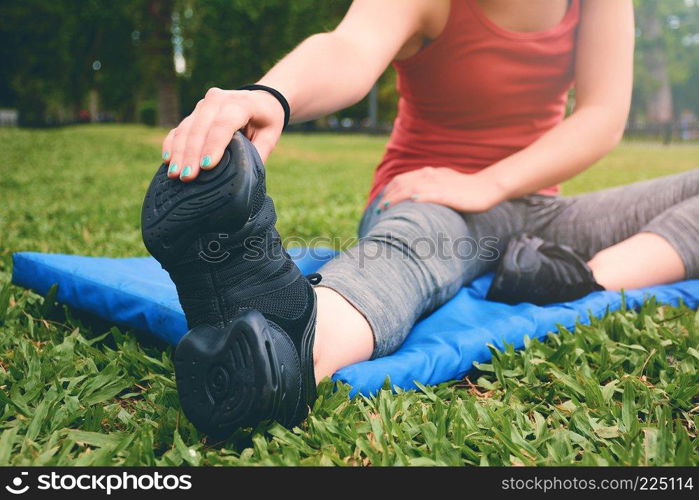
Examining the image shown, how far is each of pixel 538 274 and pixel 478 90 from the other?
630 millimetres

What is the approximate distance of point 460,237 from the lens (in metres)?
1.72

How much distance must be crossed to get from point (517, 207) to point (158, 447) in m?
1.38

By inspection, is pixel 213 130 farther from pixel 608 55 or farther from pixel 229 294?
pixel 608 55

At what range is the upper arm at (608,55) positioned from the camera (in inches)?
76.4

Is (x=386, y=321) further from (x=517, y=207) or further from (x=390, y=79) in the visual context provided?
(x=390, y=79)

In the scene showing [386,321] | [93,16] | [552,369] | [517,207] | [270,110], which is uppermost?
[93,16]

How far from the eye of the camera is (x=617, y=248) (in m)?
1.94

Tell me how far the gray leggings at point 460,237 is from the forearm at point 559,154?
155mm

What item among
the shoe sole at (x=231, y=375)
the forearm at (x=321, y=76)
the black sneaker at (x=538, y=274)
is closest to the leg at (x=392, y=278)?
the black sneaker at (x=538, y=274)

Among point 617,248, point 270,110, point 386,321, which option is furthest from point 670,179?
point 270,110

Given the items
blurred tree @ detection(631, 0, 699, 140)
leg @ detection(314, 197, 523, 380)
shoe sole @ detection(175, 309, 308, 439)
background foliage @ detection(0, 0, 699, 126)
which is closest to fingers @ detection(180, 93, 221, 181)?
shoe sole @ detection(175, 309, 308, 439)

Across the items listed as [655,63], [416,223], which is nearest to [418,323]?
[416,223]

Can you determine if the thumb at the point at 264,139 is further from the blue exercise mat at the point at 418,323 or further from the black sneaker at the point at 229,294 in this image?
the blue exercise mat at the point at 418,323

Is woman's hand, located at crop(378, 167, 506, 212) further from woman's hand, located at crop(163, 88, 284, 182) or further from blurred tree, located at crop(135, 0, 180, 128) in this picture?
blurred tree, located at crop(135, 0, 180, 128)
